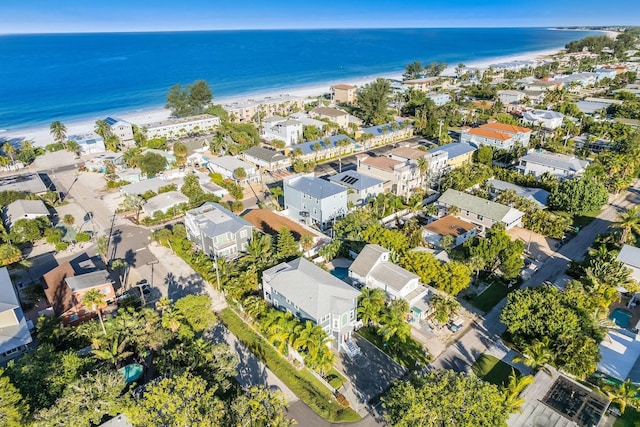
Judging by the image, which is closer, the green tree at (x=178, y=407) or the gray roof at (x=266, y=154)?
the green tree at (x=178, y=407)

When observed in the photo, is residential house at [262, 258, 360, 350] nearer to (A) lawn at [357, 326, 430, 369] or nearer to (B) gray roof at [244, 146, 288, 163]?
(A) lawn at [357, 326, 430, 369]

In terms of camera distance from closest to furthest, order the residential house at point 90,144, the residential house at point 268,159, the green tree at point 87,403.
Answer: the green tree at point 87,403
the residential house at point 268,159
the residential house at point 90,144

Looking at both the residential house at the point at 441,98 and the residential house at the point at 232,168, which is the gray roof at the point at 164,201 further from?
the residential house at the point at 441,98

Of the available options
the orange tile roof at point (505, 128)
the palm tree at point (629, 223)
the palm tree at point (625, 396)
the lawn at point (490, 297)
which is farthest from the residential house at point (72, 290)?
the orange tile roof at point (505, 128)

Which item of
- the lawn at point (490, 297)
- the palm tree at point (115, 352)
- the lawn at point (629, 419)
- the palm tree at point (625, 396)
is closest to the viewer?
the palm tree at point (625, 396)

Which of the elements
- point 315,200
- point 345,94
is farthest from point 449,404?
point 345,94

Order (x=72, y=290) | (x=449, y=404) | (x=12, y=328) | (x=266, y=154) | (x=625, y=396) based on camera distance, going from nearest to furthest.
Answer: (x=449, y=404) → (x=625, y=396) → (x=12, y=328) → (x=72, y=290) → (x=266, y=154)

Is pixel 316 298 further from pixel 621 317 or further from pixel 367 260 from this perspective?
pixel 621 317
